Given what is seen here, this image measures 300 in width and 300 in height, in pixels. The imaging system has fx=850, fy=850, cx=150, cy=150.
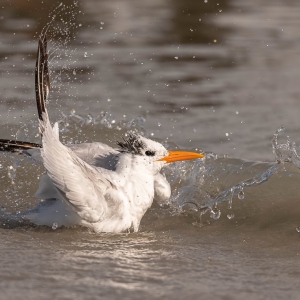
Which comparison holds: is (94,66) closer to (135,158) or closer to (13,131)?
(13,131)

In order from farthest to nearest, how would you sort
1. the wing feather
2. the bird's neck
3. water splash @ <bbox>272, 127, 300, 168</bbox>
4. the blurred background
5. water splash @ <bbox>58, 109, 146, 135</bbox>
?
the blurred background < water splash @ <bbox>58, 109, 146, 135</bbox> < water splash @ <bbox>272, 127, 300, 168</bbox> < the bird's neck < the wing feather

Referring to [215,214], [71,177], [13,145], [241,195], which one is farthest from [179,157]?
[13,145]

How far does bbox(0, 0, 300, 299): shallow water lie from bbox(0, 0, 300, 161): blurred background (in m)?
0.02

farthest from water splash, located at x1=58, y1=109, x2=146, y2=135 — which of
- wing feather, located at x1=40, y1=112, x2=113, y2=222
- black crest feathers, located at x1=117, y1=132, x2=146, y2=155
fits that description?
wing feather, located at x1=40, y1=112, x2=113, y2=222

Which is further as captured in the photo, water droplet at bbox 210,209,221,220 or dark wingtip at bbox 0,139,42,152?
water droplet at bbox 210,209,221,220

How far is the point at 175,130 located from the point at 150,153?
1.80 metres

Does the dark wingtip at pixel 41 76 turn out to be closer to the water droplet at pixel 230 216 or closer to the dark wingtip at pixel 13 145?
the dark wingtip at pixel 13 145

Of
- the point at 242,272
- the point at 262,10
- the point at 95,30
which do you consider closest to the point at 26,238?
the point at 242,272

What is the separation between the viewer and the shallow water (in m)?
3.90

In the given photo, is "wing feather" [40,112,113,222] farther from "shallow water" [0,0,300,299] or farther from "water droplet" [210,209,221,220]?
"water droplet" [210,209,221,220]

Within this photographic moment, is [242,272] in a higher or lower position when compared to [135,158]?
lower

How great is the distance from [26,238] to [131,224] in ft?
2.05

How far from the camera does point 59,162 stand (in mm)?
4574

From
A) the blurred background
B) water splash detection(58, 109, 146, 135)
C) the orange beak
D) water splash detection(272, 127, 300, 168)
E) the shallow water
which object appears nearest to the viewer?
the shallow water
